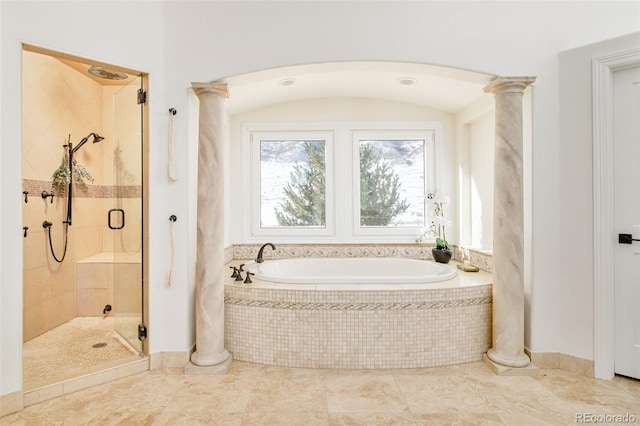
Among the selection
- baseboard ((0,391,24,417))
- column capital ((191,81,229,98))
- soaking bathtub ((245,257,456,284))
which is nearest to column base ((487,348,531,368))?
soaking bathtub ((245,257,456,284))

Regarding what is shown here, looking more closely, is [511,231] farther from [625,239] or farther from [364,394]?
[364,394]

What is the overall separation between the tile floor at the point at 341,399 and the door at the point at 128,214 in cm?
53

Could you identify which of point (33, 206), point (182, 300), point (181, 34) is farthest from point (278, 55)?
point (33, 206)

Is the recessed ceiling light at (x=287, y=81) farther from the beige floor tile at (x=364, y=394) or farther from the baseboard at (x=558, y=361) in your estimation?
the baseboard at (x=558, y=361)

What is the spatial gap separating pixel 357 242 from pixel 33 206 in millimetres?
3000

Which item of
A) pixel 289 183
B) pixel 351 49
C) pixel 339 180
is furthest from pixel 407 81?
pixel 289 183

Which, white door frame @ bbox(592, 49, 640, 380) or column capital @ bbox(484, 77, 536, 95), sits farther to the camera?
column capital @ bbox(484, 77, 536, 95)

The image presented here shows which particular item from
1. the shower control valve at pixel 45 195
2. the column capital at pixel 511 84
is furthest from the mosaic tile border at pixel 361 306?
the shower control valve at pixel 45 195

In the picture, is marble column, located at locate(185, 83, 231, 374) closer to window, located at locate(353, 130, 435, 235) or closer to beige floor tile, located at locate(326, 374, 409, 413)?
beige floor tile, located at locate(326, 374, 409, 413)

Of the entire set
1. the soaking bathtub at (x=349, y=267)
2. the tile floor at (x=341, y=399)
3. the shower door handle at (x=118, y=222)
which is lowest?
the tile floor at (x=341, y=399)

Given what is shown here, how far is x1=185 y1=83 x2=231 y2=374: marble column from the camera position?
2475 mm

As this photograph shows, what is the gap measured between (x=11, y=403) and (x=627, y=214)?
391cm

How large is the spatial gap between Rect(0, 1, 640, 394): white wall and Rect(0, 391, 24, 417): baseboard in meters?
0.73

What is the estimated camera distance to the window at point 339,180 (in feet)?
12.2
